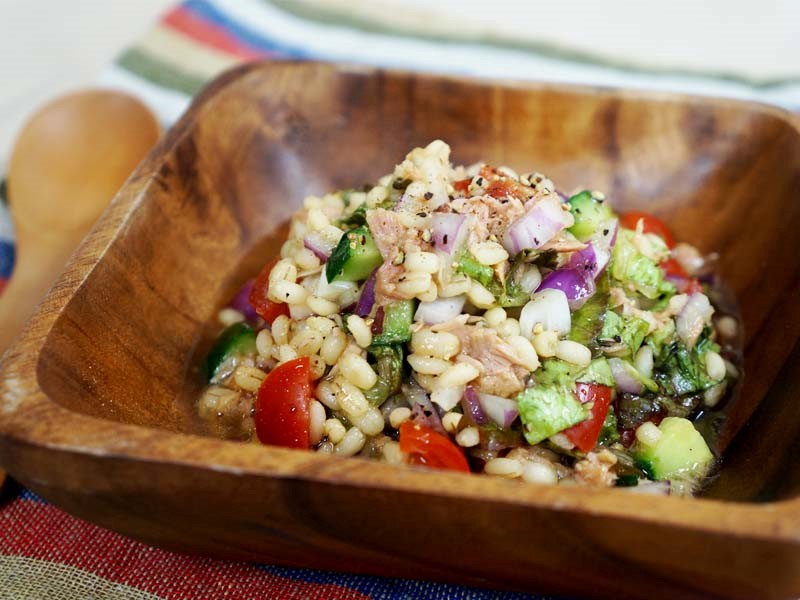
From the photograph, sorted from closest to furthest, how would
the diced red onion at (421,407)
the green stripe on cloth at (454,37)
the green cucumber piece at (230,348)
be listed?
the diced red onion at (421,407) → the green cucumber piece at (230,348) → the green stripe on cloth at (454,37)

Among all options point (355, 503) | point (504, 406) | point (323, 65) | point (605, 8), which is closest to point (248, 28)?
point (323, 65)

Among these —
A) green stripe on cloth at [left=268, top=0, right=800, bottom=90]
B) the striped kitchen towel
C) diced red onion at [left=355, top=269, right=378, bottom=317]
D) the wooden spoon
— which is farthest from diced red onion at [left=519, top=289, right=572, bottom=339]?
green stripe on cloth at [left=268, top=0, right=800, bottom=90]

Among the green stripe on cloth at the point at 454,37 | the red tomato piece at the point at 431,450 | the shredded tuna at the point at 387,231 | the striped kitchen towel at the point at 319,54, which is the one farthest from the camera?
the green stripe on cloth at the point at 454,37

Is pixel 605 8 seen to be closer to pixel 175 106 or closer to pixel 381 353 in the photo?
pixel 175 106

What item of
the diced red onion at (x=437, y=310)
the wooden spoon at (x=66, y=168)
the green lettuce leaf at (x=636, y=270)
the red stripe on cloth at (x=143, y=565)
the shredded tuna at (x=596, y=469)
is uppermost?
the green lettuce leaf at (x=636, y=270)

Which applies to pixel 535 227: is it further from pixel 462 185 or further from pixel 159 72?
pixel 159 72

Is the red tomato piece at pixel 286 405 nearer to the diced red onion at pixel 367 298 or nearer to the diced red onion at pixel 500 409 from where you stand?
the diced red onion at pixel 367 298

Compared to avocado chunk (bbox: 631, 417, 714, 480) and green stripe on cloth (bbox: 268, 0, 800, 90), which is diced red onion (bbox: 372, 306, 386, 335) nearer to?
avocado chunk (bbox: 631, 417, 714, 480)

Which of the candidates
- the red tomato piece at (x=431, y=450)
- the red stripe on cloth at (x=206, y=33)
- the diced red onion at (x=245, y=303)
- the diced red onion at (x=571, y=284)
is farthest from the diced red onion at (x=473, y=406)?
the red stripe on cloth at (x=206, y=33)
